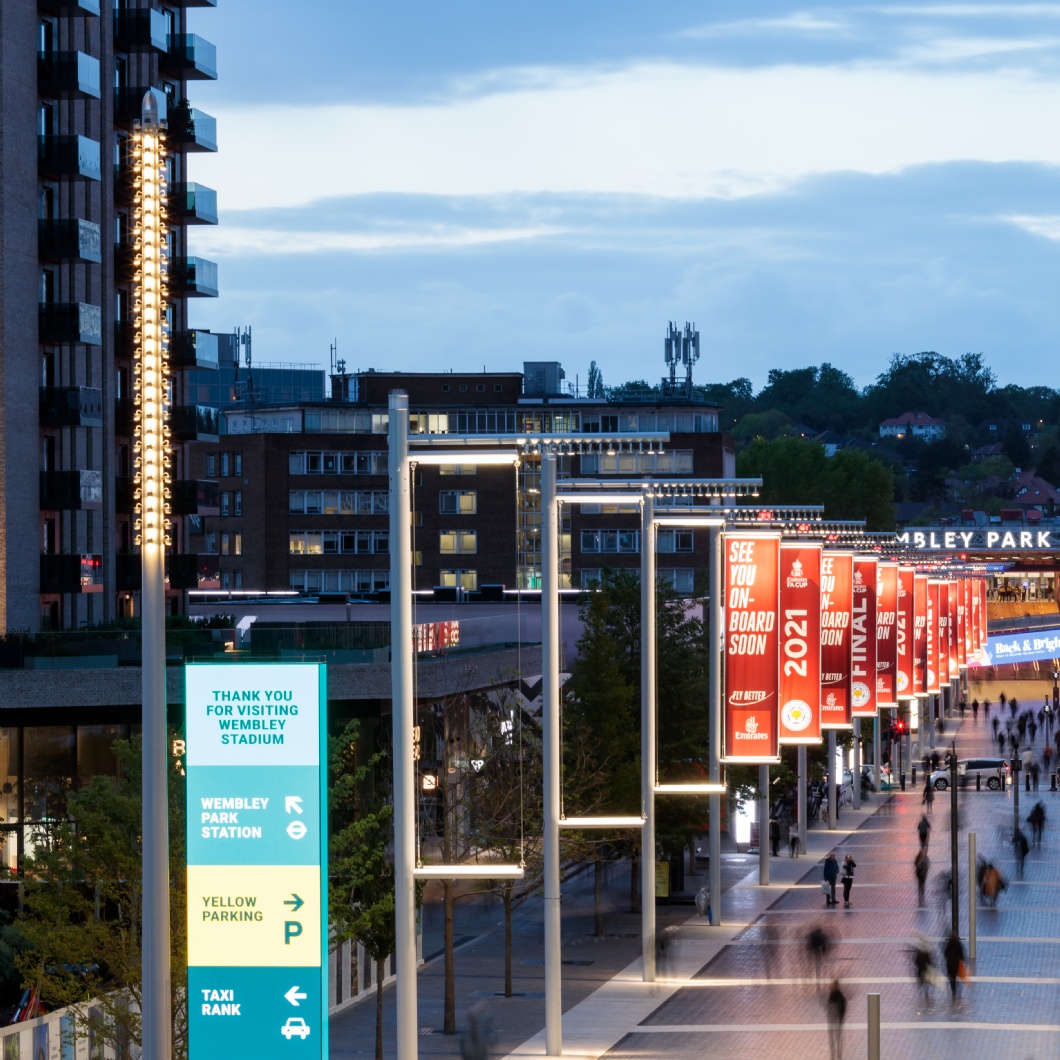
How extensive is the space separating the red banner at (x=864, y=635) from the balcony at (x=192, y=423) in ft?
96.0

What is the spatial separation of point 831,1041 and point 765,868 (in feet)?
83.6

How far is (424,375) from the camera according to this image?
142875mm

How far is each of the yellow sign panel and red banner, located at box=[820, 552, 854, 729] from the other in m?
31.3

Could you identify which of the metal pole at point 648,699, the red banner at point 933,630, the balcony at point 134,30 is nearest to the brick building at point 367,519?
the red banner at point 933,630

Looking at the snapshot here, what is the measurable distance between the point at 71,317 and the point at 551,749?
3814 cm

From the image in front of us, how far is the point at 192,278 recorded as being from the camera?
3041 inches

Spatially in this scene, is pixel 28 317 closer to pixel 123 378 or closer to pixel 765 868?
pixel 123 378

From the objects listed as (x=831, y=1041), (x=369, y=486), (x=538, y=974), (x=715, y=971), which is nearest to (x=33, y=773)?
(x=538, y=974)

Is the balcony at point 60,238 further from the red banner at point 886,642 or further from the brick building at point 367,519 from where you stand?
the brick building at point 367,519

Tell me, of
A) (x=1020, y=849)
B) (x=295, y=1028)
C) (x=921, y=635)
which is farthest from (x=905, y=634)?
(x=295, y=1028)

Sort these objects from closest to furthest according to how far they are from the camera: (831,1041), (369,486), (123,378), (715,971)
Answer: (831,1041) < (715,971) < (123,378) < (369,486)

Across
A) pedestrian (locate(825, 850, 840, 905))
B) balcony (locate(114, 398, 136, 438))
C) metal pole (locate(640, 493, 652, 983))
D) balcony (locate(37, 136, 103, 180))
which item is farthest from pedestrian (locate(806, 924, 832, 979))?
balcony (locate(114, 398, 136, 438))

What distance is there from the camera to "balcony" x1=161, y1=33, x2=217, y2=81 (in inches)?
3086

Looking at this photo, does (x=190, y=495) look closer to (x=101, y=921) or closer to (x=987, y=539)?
(x=101, y=921)
